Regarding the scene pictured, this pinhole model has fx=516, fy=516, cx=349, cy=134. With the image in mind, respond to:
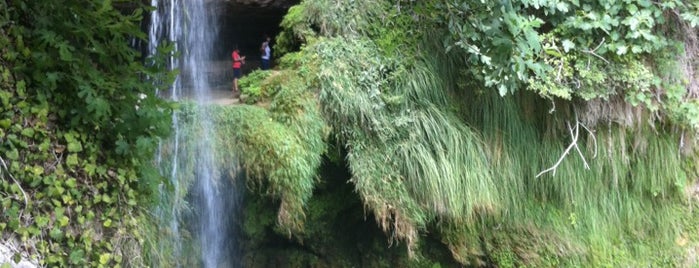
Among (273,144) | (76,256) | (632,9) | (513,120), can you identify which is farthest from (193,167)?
(632,9)

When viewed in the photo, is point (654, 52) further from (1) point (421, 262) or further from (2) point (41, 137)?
(2) point (41, 137)

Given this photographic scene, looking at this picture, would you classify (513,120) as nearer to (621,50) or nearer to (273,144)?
(621,50)

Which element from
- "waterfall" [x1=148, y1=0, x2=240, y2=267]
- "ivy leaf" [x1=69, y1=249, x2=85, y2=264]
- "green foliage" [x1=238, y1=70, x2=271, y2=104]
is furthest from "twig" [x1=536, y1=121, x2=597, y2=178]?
"ivy leaf" [x1=69, y1=249, x2=85, y2=264]

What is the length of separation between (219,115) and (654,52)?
3.85m

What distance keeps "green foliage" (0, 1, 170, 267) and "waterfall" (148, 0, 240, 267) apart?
0.36 metres

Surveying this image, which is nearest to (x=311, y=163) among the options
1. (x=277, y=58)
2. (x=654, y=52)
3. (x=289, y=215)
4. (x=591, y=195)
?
(x=289, y=215)

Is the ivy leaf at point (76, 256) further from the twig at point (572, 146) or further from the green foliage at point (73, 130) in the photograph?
the twig at point (572, 146)

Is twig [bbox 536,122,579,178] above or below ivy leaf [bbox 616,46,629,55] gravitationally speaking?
below

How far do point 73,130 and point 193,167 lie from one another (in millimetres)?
1149

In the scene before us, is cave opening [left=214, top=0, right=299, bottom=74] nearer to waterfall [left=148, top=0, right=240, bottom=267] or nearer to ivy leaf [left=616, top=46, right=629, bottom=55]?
waterfall [left=148, top=0, right=240, bottom=267]

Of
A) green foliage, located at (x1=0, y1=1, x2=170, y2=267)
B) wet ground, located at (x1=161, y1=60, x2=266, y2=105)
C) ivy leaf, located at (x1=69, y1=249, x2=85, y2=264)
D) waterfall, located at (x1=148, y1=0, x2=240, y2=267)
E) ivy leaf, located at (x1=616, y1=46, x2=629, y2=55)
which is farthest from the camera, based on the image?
wet ground, located at (x1=161, y1=60, x2=266, y2=105)

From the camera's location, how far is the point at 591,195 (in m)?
4.88

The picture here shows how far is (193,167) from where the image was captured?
13.8 ft

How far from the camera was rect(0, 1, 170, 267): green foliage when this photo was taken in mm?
2951
